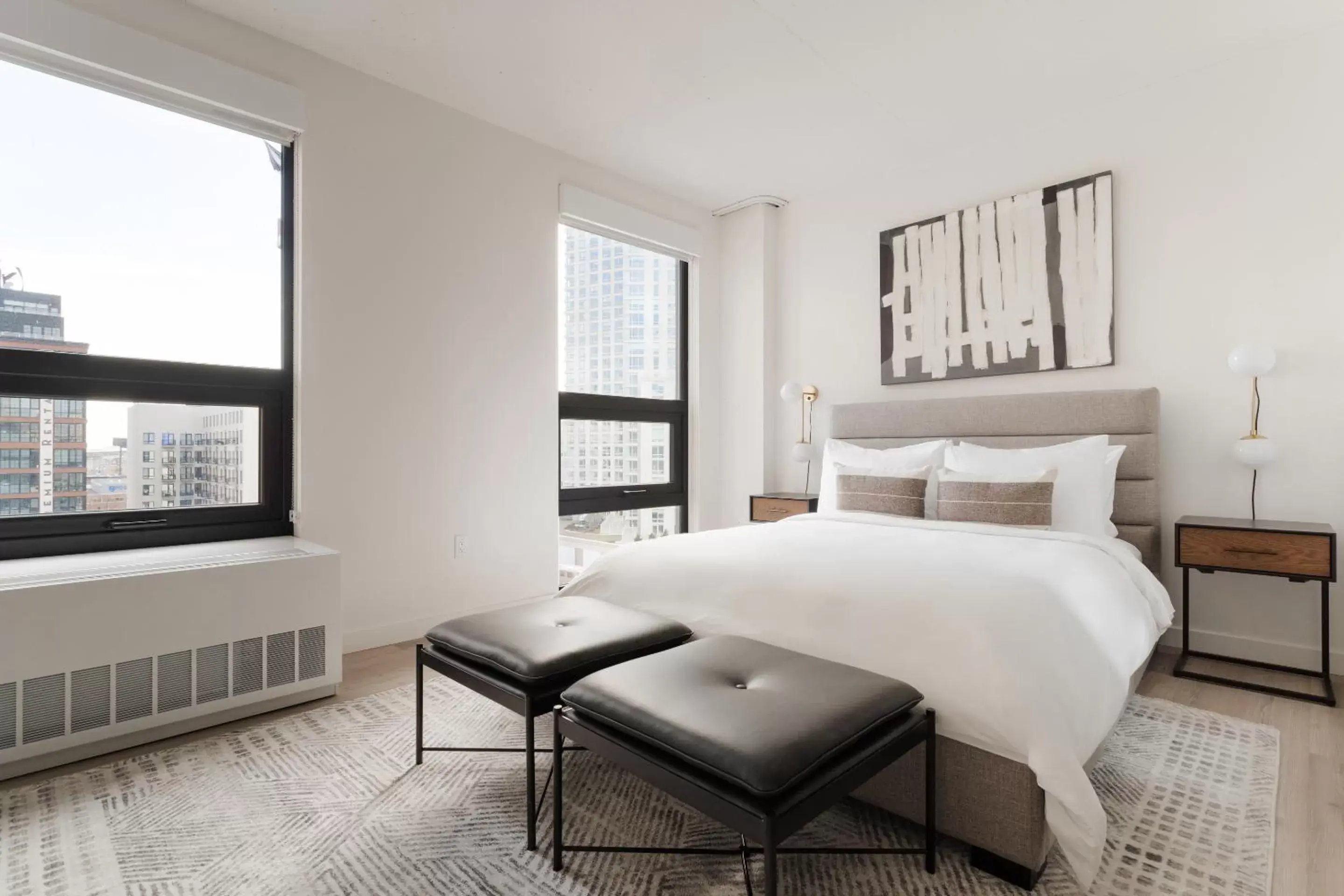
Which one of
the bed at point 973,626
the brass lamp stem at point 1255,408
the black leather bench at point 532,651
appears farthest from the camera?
the brass lamp stem at point 1255,408

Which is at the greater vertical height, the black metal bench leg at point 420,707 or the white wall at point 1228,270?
the white wall at point 1228,270

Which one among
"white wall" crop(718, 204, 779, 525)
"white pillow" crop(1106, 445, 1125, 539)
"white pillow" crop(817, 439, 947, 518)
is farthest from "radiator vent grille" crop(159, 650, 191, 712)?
"white pillow" crop(1106, 445, 1125, 539)

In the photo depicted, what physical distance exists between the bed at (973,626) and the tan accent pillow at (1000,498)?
0.33ft

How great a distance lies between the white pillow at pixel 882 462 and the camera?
3.30 metres

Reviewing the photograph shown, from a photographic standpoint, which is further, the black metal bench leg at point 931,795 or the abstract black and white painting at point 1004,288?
the abstract black and white painting at point 1004,288

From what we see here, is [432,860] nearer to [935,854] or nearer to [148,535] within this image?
[935,854]

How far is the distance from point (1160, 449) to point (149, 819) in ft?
13.2

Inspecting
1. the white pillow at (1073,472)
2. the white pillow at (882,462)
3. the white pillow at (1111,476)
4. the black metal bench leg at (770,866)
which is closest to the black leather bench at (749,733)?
the black metal bench leg at (770,866)

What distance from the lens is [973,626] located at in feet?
5.15

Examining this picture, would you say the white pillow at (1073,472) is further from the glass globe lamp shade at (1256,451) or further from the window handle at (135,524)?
the window handle at (135,524)

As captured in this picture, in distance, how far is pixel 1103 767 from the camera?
Answer: 1975 mm

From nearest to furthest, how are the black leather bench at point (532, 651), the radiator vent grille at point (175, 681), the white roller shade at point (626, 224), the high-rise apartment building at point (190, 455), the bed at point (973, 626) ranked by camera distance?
the bed at point (973, 626) → the black leather bench at point (532, 651) → the radiator vent grille at point (175, 681) → the high-rise apartment building at point (190, 455) → the white roller shade at point (626, 224)

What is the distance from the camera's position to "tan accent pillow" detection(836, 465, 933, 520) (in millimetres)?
3102

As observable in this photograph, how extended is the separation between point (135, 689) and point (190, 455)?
3.26 feet
